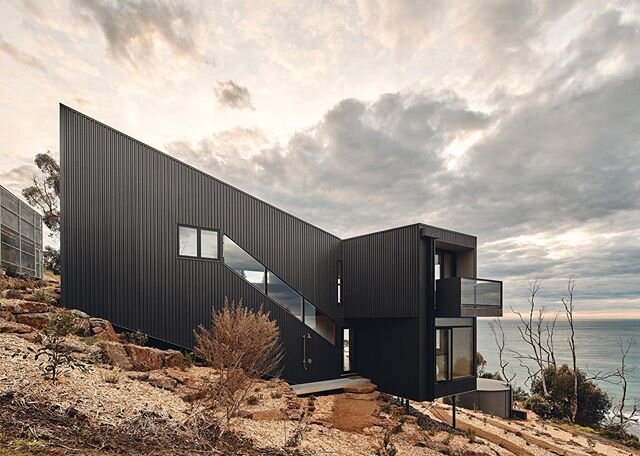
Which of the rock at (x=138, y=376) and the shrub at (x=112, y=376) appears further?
the rock at (x=138, y=376)

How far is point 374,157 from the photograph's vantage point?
1606 centimetres

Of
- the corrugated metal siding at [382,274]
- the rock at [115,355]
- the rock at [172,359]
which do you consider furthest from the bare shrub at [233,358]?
the corrugated metal siding at [382,274]

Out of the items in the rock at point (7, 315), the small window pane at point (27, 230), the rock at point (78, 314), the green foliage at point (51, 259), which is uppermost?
the small window pane at point (27, 230)

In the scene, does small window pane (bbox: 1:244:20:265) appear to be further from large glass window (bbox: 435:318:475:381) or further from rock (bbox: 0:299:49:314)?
large glass window (bbox: 435:318:475:381)

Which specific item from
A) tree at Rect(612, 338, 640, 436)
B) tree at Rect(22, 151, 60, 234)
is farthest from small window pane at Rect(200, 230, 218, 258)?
tree at Rect(612, 338, 640, 436)

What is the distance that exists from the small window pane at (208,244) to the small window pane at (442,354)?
7.12m

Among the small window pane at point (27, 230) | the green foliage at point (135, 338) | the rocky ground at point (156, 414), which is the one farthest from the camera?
the small window pane at point (27, 230)

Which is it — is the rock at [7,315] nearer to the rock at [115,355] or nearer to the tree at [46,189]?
the rock at [115,355]

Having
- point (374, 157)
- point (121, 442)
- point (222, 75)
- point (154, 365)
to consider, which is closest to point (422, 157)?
point (374, 157)

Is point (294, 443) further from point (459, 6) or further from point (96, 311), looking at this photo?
point (459, 6)

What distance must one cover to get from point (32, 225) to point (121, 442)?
1333cm

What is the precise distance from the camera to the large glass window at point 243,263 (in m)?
10.7

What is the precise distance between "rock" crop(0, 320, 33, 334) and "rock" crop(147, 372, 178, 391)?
253 centimetres

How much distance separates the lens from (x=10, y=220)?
11.4 m
